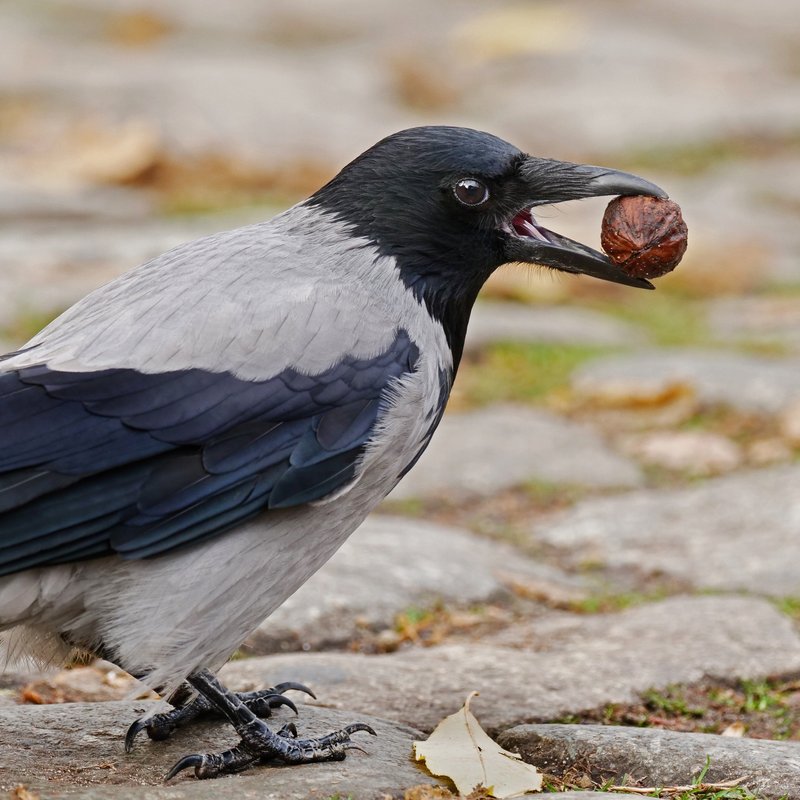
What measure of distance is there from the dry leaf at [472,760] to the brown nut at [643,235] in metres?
1.26

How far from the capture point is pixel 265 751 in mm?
3141

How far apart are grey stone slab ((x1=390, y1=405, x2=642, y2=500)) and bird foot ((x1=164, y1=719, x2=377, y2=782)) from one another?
2554 millimetres

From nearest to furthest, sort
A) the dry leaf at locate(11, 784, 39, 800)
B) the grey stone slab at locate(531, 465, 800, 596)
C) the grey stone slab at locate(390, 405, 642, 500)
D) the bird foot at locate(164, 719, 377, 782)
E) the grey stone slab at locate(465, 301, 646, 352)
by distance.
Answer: the dry leaf at locate(11, 784, 39, 800) < the bird foot at locate(164, 719, 377, 782) < the grey stone slab at locate(531, 465, 800, 596) < the grey stone slab at locate(390, 405, 642, 500) < the grey stone slab at locate(465, 301, 646, 352)

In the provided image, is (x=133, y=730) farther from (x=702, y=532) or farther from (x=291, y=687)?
(x=702, y=532)

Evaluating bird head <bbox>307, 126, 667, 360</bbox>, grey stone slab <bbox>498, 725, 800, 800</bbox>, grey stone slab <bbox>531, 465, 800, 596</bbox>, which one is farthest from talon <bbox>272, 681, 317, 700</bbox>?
grey stone slab <bbox>531, 465, 800, 596</bbox>

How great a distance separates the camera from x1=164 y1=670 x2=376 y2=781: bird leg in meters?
3.06

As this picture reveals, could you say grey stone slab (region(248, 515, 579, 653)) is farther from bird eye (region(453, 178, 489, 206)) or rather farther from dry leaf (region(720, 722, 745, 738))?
bird eye (region(453, 178, 489, 206))

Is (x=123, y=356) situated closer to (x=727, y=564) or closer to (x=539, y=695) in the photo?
(x=539, y=695)

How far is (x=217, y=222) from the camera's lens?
8.97 m

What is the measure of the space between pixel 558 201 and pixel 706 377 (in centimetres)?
333

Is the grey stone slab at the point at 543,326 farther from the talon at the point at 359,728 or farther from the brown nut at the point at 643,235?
the talon at the point at 359,728

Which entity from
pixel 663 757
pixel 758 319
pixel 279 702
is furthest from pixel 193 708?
pixel 758 319

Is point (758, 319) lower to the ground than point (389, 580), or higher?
higher

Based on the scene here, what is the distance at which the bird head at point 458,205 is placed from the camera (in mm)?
3494
